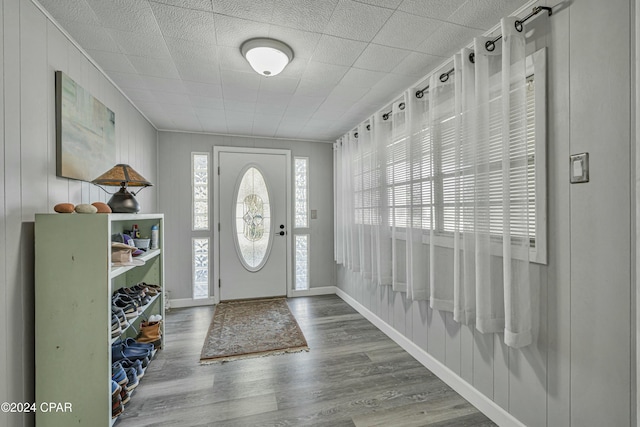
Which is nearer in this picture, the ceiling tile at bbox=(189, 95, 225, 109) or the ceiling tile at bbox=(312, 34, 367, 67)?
the ceiling tile at bbox=(312, 34, 367, 67)

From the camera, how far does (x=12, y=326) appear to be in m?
1.35

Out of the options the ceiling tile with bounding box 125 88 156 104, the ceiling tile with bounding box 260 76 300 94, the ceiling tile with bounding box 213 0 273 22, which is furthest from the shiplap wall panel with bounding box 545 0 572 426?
the ceiling tile with bounding box 125 88 156 104

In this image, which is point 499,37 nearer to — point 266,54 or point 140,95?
point 266,54

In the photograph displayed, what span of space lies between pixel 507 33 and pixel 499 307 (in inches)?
57.0

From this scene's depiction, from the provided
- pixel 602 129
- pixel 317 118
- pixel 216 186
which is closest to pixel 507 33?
pixel 602 129

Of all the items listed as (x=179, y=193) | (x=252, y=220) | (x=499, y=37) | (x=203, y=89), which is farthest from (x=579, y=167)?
(x=179, y=193)

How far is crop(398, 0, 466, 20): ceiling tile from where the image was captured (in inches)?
59.1

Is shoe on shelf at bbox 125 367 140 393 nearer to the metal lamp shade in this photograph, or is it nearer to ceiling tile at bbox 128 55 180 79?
the metal lamp shade

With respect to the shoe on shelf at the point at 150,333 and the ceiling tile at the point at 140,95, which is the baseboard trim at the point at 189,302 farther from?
the ceiling tile at the point at 140,95

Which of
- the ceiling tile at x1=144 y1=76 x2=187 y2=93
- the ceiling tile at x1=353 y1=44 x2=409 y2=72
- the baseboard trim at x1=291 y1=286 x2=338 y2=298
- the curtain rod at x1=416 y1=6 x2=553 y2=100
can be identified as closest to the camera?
the curtain rod at x1=416 y1=6 x2=553 y2=100

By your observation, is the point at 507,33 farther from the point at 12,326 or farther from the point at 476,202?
the point at 12,326

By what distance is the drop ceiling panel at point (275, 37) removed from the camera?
5.05 feet

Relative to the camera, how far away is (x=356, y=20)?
5.38ft

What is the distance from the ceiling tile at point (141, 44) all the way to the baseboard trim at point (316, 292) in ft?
10.6
